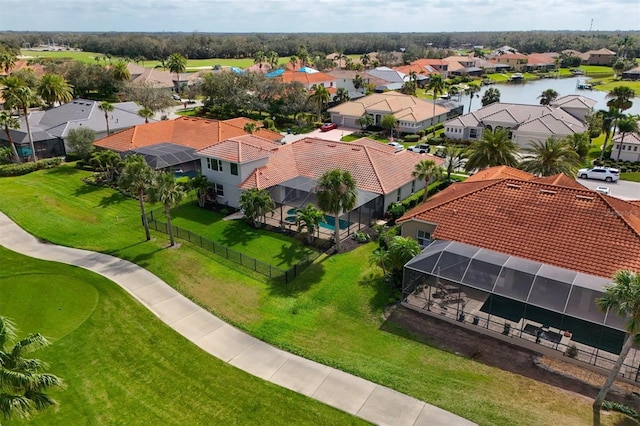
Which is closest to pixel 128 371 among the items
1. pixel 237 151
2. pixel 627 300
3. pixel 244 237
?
pixel 244 237

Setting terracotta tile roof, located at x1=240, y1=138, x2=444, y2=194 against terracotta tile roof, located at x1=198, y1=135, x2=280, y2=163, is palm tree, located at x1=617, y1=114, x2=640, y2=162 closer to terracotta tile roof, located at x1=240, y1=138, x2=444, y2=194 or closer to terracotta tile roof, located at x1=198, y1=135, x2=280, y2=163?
terracotta tile roof, located at x1=240, y1=138, x2=444, y2=194

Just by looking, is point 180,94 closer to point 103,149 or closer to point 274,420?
point 103,149

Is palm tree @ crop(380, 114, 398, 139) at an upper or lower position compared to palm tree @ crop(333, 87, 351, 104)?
lower

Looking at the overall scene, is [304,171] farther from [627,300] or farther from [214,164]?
[627,300]

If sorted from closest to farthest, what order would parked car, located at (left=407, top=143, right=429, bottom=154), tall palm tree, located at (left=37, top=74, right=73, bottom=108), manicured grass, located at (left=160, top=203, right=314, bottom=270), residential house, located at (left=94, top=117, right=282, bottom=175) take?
manicured grass, located at (left=160, top=203, right=314, bottom=270) → residential house, located at (left=94, top=117, right=282, bottom=175) → parked car, located at (left=407, top=143, right=429, bottom=154) → tall palm tree, located at (left=37, top=74, right=73, bottom=108)

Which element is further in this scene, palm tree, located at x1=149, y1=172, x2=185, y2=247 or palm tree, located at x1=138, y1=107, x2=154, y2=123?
palm tree, located at x1=138, y1=107, x2=154, y2=123

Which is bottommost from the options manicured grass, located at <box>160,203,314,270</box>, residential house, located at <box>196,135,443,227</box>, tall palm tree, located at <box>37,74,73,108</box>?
manicured grass, located at <box>160,203,314,270</box>

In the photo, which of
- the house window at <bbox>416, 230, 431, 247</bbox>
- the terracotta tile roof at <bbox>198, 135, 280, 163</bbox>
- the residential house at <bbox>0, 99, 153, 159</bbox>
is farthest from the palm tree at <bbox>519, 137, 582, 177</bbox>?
the residential house at <bbox>0, 99, 153, 159</bbox>

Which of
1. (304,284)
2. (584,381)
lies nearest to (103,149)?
(304,284)
